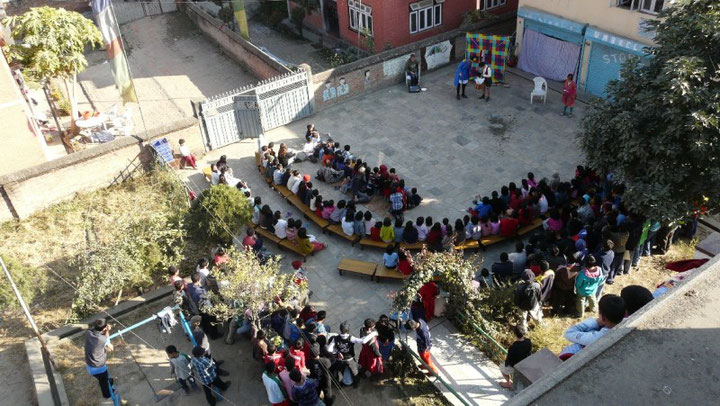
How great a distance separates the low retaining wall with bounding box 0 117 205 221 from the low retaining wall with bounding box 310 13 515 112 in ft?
17.6

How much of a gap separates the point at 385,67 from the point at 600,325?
16088 millimetres

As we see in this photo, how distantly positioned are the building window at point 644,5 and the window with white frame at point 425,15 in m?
8.06

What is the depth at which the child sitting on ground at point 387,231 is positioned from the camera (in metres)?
14.5

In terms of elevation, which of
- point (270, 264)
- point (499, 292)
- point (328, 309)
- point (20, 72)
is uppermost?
point (20, 72)

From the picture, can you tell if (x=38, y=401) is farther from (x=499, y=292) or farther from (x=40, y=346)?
(x=499, y=292)

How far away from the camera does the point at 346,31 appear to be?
89.8 feet

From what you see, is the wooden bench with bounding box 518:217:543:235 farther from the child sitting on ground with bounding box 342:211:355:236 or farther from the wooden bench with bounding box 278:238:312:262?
the wooden bench with bounding box 278:238:312:262

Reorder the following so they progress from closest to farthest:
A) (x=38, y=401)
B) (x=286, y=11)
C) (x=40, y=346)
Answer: (x=38, y=401) → (x=40, y=346) → (x=286, y=11)

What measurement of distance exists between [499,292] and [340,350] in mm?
3716

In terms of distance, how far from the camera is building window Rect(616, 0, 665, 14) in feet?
61.8

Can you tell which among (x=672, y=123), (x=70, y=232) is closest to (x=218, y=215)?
(x=70, y=232)

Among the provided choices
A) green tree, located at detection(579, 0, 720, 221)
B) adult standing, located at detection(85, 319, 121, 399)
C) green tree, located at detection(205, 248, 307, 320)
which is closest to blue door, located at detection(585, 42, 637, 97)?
green tree, located at detection(579, 0, 720, 221)

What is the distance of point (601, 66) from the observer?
21.0m

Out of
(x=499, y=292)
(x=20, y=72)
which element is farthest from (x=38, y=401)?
(x=20, y=72)
